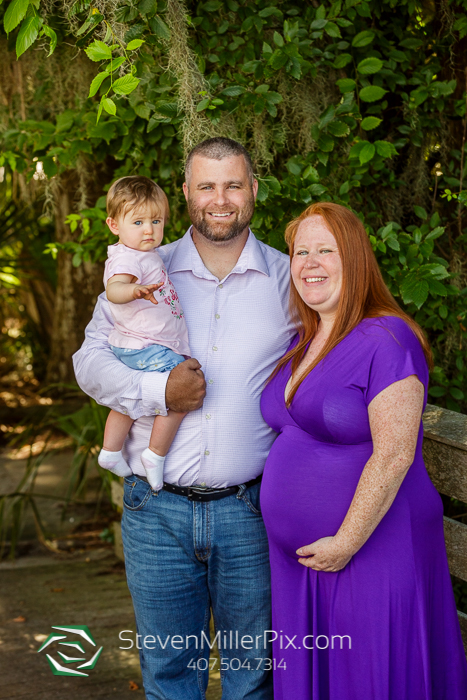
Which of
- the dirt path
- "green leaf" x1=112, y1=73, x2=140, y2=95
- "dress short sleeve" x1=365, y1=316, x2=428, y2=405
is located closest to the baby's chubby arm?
"green leaf" x1=112, y1=73, x2=140, y2=95

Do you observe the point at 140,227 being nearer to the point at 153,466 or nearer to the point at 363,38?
the point at 153,466

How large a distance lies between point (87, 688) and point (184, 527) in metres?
1.16

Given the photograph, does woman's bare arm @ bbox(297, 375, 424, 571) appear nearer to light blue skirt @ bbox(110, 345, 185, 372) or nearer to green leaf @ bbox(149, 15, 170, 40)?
light blue skirt @ bbox(110, 345, 185, 372)

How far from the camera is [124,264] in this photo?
211cm

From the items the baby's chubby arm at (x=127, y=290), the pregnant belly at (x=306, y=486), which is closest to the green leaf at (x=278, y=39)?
the baby's chubby arm at (x=127, y=290)

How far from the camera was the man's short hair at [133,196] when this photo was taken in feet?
6.93

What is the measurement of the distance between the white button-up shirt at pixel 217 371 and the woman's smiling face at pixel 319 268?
0.28m

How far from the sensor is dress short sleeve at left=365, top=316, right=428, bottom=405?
1733mm

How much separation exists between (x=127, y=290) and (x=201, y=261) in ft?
1.16

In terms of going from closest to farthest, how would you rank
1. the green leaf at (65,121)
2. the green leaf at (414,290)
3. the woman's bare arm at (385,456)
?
1. the woman's bare arm at (385,456)
2. the green leaf at (414,290)
3. the green leaf at (65,121)

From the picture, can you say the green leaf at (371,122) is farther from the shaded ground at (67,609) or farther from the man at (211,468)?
the shaded ground at (67,609)

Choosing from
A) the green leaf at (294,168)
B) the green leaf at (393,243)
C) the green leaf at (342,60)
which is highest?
the green leaf at (342,60)

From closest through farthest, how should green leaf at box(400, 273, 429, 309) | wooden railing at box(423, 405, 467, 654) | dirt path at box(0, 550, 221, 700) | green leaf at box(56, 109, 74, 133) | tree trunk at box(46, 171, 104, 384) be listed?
wooden railing at box(423, 405, 467, 654) → green leaf at box(400, 273, 429, 309) → dirt path at box(0, 550, 221, 700) → green leaf at box(56, 109, 74, 133) → tree trunk at box(46, 171, 104, 384)

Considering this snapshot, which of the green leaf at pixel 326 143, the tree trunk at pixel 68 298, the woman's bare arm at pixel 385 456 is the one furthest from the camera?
the tree trunk at pixel 68 298
